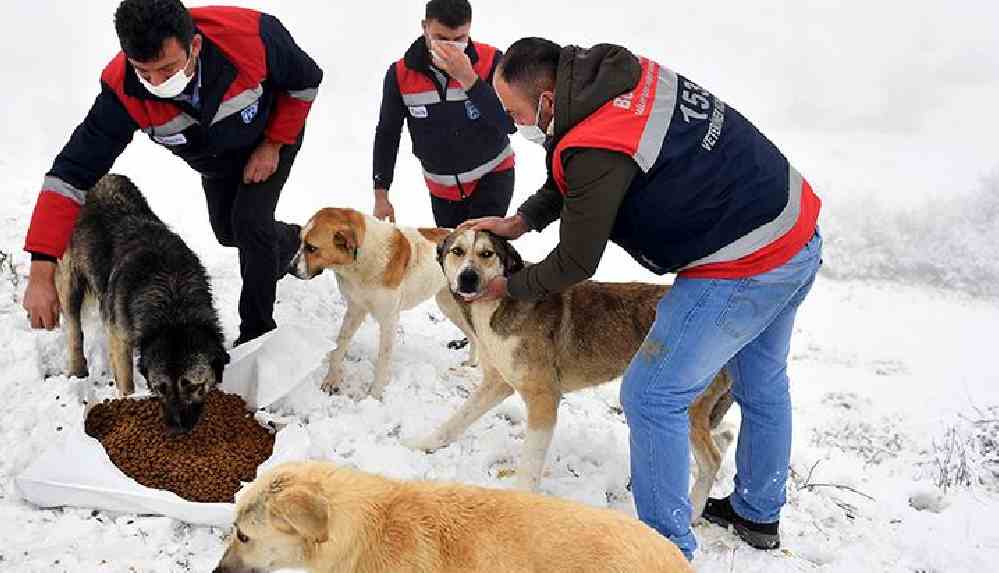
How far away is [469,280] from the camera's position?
4391mm

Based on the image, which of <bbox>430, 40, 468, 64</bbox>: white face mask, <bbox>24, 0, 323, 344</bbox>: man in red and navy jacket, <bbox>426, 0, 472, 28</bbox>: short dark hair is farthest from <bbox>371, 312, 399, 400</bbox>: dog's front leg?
<bbox>426, 0, 472, 28</bbox>: short dark hair

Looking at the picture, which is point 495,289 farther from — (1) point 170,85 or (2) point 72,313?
(2) point 72,313

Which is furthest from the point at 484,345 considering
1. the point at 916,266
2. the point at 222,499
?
the point at 916,266

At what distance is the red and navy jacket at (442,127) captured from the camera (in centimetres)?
589

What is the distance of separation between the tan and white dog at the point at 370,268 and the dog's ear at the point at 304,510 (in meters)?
2.80

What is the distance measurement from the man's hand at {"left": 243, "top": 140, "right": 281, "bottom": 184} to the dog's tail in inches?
37.5

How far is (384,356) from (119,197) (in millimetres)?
2241

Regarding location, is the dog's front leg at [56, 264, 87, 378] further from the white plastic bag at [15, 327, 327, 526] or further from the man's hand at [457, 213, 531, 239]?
the man's hand at [457, 213, 531, 239]

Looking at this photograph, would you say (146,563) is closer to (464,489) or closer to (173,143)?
(464,489)

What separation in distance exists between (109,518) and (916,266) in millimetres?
10496

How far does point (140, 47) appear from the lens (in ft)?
12.5

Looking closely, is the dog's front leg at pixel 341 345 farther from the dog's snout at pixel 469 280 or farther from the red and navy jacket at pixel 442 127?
the dog's snout at pixel 469 280

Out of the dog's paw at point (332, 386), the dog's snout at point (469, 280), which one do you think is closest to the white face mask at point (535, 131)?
the dog's snout at point (469, 280)

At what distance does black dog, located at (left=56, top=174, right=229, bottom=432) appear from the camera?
4.36m
